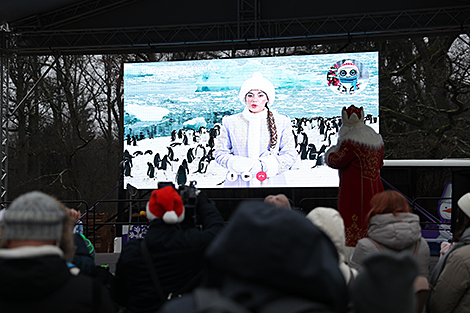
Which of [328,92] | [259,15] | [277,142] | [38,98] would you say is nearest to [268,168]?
[277,142]

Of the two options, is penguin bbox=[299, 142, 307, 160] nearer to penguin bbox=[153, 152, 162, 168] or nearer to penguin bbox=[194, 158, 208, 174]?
penguin bbox=[194, 158, 208, 174]

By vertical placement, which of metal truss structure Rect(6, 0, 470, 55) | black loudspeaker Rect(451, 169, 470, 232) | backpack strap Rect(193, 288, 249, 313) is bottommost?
backpack strap Rect(193, 288, 249, 313)

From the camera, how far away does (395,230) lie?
7.31ft

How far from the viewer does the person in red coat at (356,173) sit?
386 centimetres

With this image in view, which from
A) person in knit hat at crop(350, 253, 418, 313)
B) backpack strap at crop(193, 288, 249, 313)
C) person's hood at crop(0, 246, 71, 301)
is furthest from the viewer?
person's hood at crop(0, 246, 71, 301)

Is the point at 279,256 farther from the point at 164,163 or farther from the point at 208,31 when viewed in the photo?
the point at 164,163

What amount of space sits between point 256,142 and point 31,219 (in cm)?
657

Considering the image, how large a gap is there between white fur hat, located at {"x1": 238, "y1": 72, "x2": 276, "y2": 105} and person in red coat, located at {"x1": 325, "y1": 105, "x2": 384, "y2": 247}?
13.4ft

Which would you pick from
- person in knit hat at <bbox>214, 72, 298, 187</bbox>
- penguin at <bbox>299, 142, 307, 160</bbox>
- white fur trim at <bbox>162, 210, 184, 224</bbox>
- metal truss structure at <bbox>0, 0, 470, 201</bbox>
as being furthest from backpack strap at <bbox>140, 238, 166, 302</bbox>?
penguin at <bbox>299, 142, 307, 160</bbox>

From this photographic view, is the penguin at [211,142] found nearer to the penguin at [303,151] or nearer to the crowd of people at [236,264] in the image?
the penguin at [303,151]

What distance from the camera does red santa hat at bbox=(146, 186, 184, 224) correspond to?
2104 mm

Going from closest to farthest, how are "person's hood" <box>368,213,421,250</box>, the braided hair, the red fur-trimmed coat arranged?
"person's hood" <box>368,213,421,250</box>
the red fur-trimmed coat
the braided hair

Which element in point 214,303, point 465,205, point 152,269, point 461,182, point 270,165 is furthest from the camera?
point 270,165

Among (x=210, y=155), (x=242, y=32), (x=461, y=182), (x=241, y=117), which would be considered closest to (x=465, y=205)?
(x=461, y=182)
